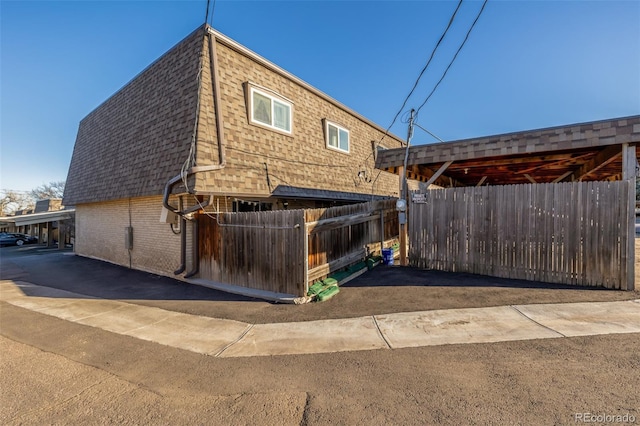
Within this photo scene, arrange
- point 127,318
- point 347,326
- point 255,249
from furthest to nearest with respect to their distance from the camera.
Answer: point 255,249 < point 127,318 < point 347,326

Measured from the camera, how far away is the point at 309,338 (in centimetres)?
446

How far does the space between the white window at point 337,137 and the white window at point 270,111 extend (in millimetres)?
2614

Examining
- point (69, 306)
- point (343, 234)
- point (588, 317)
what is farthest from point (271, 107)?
point (588, 317)

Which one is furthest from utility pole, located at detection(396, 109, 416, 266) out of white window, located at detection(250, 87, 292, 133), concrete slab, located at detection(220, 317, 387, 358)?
white window, located at detection(250, 87, 292, 133)

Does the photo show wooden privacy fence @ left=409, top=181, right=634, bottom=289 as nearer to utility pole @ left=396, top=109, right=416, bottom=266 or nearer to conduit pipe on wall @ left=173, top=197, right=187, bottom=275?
utility pole @ left=396, top=109, right=416, bottom=266

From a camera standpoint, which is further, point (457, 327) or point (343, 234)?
point (343, 234)

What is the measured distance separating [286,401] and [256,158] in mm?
7689

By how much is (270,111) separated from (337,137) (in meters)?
4.56

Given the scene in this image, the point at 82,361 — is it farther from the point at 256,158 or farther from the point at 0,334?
the point at 256,158

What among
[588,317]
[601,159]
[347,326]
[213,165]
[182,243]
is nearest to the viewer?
[588,317]

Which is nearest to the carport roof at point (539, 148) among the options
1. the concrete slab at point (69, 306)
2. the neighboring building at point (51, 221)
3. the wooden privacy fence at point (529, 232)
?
the wooden privacy fence at point (529, 232)

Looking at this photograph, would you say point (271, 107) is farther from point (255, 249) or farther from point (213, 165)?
point (255, 249)

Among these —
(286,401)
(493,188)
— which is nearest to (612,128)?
(493,188)

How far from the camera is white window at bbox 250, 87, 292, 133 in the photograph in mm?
9633
